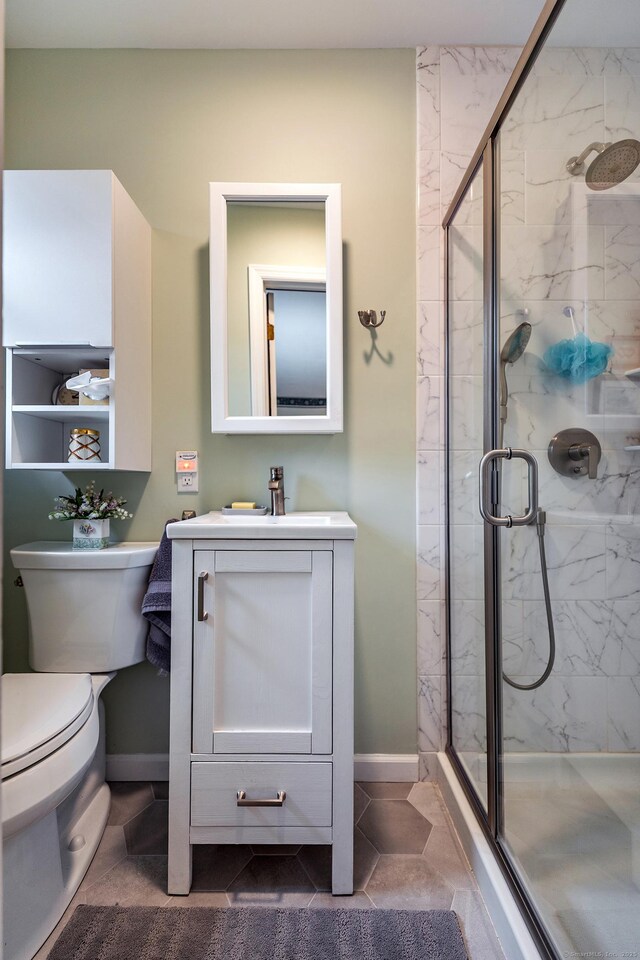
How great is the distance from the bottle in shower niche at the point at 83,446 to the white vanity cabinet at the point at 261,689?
54cm

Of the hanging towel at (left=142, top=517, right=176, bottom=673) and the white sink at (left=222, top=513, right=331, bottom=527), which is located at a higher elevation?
the white sink at (left=222, top=513, right=331, bottom=527)

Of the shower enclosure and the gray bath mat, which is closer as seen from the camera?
the shower enclosure

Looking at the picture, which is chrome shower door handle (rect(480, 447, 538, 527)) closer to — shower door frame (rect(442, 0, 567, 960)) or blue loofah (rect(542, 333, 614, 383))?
→ shower door frame (rect(442, 0, 567, 960))

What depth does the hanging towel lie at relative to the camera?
1.52 metres

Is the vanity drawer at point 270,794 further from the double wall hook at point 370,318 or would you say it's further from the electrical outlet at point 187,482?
the double wall hook at point 370,318

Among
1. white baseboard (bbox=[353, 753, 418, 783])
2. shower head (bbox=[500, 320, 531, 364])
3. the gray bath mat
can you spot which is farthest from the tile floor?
shower head (bbox=[500, 320, 531, 364])

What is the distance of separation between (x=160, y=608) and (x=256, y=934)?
2.61 feet

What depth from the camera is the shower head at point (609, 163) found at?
34.0 inches

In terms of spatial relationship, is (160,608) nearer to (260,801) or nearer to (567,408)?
(260,801)

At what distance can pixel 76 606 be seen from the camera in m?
1.57

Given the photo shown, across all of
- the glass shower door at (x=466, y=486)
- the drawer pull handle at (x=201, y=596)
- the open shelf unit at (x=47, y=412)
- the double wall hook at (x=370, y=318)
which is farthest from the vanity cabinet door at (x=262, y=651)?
the double wall hook at (x=370, y=318)

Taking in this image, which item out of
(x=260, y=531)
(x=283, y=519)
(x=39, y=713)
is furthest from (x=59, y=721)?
(x=283, y=519)

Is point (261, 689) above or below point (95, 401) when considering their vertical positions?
below

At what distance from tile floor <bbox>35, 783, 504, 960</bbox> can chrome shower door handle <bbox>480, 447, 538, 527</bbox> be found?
36.1 inches
